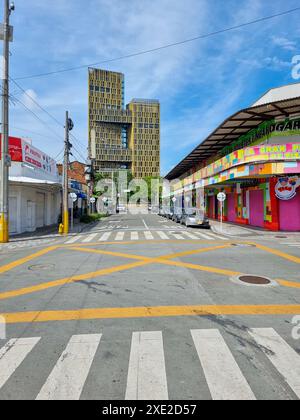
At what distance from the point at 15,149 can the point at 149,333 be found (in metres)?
19.0

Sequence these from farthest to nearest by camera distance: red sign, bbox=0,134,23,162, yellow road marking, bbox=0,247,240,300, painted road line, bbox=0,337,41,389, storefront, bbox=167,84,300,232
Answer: red sign, bbox=0,134,23,162 → storefront, bbox=167,84,300,232 → yellow road marking, bbox=0,247,240,300 → painted road line, bbox=0,337,41,389

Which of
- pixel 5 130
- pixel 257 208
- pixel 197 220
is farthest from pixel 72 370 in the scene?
pixel 257 208

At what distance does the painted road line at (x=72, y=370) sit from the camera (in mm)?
3021

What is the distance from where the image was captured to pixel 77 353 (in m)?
3.87

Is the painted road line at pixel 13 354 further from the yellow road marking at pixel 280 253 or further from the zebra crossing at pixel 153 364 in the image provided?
Answer: the yellow road marking at pixel 280 253

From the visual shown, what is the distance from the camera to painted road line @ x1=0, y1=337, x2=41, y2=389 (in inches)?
135

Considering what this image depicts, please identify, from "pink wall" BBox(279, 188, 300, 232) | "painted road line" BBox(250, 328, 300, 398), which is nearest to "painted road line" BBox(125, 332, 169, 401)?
"painted road line" BBox(250, 328, 300, 398)

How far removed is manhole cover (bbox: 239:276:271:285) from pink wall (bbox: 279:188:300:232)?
13.9m

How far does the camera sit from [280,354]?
382 centimetres

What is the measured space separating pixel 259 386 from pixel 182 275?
500 cm

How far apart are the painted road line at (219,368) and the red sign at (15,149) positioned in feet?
62.8

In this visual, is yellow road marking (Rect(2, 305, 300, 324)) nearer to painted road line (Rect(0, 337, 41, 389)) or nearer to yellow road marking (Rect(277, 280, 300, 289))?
painted road line (Rect(0, 337, 41, 389))

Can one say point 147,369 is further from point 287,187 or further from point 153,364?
point 287,187

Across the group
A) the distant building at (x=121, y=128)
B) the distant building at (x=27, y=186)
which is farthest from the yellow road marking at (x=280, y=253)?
the distant building at (x=121, y=128)
